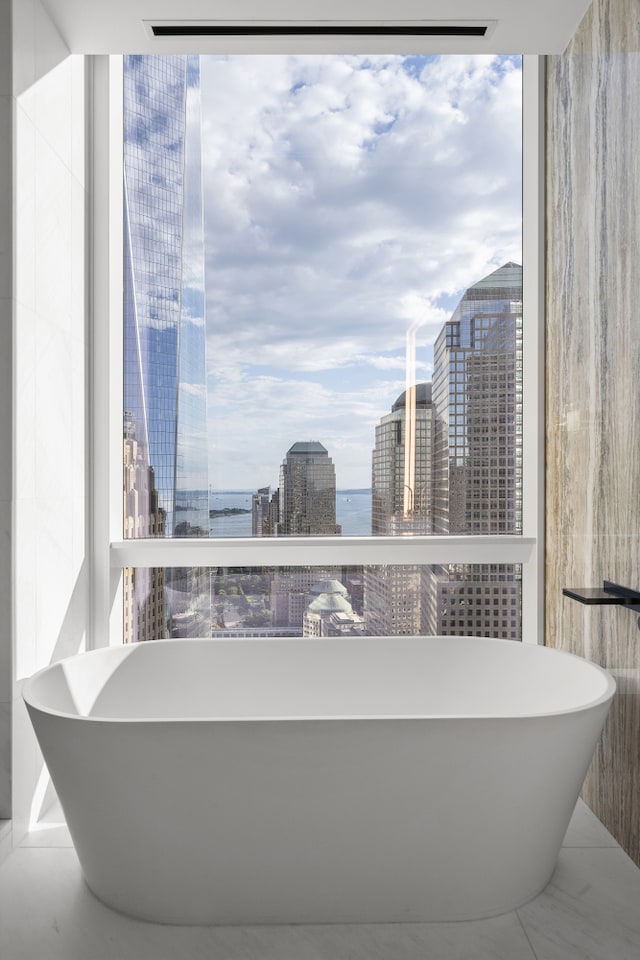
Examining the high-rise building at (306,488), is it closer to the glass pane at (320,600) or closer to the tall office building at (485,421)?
the glass pane at (320,600)

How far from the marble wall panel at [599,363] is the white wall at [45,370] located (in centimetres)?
179

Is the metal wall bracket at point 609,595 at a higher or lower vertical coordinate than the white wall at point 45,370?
lower

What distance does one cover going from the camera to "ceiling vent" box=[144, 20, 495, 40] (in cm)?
228

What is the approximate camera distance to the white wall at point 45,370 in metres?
2.04

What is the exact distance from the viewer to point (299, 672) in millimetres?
2496

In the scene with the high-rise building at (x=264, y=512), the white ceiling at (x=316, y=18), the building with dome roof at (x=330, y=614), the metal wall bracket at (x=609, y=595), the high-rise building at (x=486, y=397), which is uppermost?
the white ceiling at (x=316, y=18)

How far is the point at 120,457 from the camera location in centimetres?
280

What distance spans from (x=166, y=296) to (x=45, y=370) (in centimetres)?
76

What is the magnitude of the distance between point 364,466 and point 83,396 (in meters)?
1.15

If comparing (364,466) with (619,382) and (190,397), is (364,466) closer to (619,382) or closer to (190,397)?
(190,397)

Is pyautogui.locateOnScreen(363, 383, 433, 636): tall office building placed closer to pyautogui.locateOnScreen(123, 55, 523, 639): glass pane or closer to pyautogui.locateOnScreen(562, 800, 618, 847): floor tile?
pyautogui.locateOnScreen(123, 55, 523, 639): glass pane

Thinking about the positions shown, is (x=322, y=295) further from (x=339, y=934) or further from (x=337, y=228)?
(x=339, y=934)

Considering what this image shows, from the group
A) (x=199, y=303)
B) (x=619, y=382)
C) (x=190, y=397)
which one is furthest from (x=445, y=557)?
(x=199, y=303)

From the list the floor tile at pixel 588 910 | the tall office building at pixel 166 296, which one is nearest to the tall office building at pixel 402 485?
the tall office building at pixel 166 296
